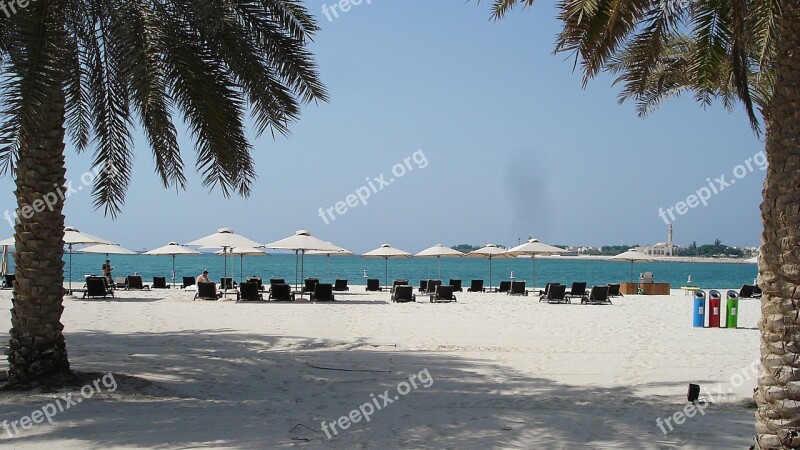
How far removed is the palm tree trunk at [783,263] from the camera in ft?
13.1

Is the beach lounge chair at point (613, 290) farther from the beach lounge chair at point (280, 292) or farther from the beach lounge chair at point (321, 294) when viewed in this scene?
the beach lounge chair at point (280, 292)

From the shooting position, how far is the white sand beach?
5.37 m

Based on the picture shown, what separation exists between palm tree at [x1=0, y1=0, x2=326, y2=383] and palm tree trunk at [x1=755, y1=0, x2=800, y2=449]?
13.6 feet

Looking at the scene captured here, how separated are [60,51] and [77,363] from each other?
415 cm

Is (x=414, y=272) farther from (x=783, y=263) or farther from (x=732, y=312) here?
(x=783, y=263)

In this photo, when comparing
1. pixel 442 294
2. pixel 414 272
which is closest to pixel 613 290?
pixel 442 294

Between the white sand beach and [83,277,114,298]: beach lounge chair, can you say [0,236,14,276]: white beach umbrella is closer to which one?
[83,277,114,298]: beach lounge chair

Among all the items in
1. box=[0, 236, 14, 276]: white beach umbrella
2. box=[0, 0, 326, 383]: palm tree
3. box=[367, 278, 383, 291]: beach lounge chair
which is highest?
box=[0, 0, 326, 383]: palm tree

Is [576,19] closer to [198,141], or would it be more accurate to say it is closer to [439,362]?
[198,141]

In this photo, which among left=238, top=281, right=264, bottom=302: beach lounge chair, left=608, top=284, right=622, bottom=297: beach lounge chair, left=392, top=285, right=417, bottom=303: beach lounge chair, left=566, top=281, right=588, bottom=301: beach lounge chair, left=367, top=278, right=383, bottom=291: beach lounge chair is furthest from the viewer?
left=367, top=278, right=383, bottom=291: beach lounge chair

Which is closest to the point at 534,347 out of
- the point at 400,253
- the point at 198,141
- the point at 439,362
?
the point at 439,362

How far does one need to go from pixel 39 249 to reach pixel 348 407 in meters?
3.43

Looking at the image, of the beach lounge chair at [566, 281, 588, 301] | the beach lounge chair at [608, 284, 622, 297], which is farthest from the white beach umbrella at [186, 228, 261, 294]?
the beach lounge chair at [608, 284, 622, 297]

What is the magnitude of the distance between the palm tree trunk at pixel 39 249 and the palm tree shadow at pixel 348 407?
0.54m
